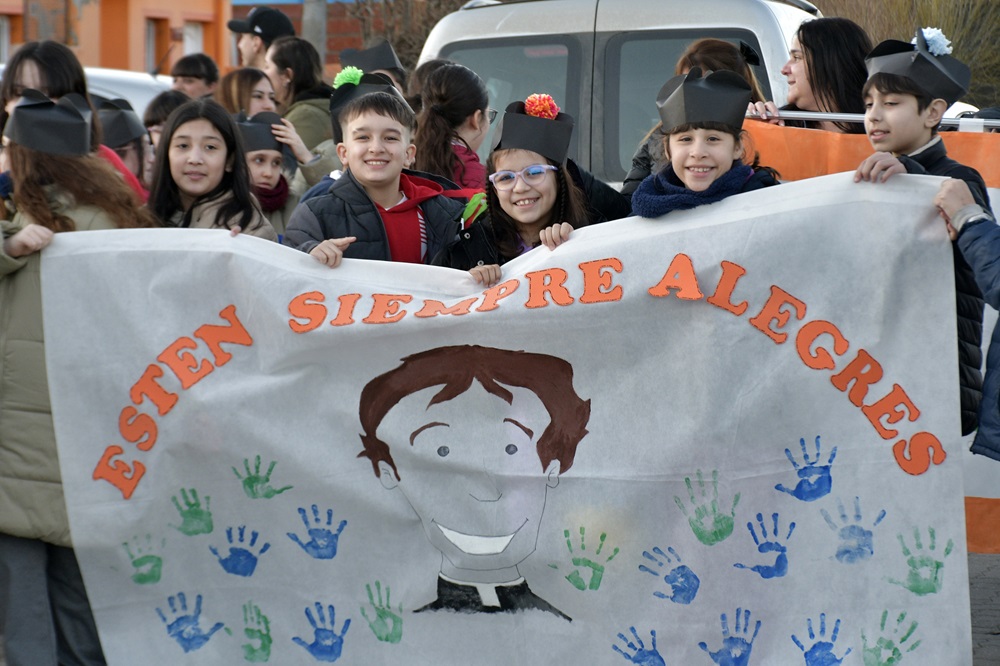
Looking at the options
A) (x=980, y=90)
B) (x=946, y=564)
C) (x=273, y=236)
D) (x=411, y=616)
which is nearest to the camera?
(x=946, y=564)

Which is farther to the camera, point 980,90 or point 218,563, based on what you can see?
point 980,90

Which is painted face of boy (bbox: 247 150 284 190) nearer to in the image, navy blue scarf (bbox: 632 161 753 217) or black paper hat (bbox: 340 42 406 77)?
black paper hat (bbox: 340 42 406 77)

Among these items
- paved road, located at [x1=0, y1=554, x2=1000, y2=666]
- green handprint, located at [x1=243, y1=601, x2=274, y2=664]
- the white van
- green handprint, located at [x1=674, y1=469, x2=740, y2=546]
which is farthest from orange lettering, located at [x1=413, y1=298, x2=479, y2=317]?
the white van

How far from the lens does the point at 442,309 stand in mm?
4215

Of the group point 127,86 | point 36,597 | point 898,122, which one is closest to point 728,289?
point 898,122

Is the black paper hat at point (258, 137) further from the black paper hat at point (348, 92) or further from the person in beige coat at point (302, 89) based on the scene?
the person in beige coat at point (302, 89)

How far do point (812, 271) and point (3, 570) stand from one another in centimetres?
245

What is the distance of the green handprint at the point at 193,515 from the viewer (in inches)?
171

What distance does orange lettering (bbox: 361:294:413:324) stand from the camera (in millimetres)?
4219

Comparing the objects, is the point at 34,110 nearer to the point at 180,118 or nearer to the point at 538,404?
the point at 180,118

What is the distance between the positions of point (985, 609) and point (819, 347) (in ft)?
8.00

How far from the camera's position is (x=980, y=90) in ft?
38.2

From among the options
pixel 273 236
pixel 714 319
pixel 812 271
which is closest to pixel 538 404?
pixel 714 319

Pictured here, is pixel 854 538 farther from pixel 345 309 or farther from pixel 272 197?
pixel 272 197
